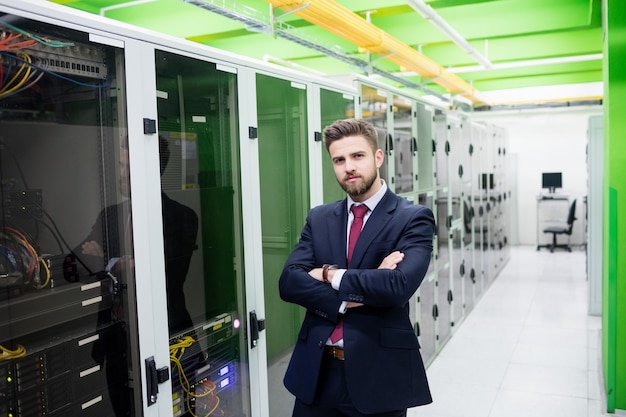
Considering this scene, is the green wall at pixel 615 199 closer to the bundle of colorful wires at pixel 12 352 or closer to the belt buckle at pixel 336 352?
the belt buckle at pixel 336 352

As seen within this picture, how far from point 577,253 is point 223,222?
31.6ft

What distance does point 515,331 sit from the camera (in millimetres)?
5477

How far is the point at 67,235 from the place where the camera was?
1760mm

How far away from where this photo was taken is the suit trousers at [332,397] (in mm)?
1776

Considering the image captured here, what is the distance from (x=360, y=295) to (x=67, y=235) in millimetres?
984

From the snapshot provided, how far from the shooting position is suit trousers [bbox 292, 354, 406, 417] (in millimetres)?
1776

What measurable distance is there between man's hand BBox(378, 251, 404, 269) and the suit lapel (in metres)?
0.08

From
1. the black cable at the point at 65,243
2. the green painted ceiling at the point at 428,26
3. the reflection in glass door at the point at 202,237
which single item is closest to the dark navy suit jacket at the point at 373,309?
the reflection in glass door at the point at 202,237

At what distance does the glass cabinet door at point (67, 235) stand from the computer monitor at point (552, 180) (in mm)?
10643

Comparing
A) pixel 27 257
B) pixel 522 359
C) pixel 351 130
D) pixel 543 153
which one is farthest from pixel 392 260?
pixel 543 153

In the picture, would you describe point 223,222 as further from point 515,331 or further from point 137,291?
point 515,331

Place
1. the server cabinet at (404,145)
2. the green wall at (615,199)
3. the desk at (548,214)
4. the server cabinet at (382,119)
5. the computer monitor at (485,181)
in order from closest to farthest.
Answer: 1. the green wall at (615,199)
2. the server cabinet at (382,119)
3. the server cabinet at (404,145)
4. the computer monitor at (485,181)
5. the desk at (548,214)

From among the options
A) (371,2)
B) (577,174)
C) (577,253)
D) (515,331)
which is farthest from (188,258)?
(577,174)

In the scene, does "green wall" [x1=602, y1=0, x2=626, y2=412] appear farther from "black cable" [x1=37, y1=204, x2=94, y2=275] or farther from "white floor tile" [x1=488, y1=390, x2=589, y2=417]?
"black cable" [x1=37, y1=204, x2=94, y2=275]
